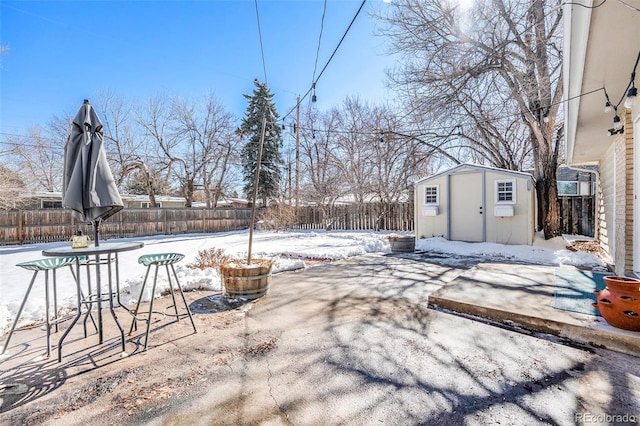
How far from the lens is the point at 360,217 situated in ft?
47.9

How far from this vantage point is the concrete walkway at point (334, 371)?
1743 millimetres

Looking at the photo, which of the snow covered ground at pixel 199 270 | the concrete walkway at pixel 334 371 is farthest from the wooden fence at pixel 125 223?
the concrete walkway at pixel 334 371

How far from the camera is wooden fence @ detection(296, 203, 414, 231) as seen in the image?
13.2m

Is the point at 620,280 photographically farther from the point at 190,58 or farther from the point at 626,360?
the point at 190,58

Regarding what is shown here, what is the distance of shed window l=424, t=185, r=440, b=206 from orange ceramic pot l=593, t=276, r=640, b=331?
6908 mm

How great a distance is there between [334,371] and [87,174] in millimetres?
2616

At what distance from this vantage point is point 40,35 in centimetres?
826

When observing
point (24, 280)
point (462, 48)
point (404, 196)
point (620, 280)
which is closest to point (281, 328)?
point (620, 280)

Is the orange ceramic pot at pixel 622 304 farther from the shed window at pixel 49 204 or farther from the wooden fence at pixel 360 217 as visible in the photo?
the shed window at pixel 49 204

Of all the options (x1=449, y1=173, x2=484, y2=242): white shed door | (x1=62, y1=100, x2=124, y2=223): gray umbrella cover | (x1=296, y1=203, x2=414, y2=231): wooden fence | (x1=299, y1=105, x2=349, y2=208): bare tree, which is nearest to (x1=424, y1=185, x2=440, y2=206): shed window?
(x1=449, y1=173, x2=484, y2=242): white shed door

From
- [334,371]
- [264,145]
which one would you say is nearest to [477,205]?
[334,371]

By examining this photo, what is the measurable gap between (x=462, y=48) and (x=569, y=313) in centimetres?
757

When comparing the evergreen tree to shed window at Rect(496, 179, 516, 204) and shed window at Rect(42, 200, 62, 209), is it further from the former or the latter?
shed window at Rect(496, 179, 516, 204)

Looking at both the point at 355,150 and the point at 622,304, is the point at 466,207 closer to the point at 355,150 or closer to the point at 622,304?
the point at 622,304
